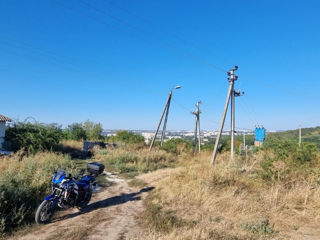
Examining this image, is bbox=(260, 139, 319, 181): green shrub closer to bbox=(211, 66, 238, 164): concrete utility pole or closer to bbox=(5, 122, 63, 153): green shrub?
bbox=(211, 66, 238, 164): concrete utility pole

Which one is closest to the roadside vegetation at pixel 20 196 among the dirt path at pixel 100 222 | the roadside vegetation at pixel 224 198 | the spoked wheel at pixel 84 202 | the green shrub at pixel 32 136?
the roadside vegetation at pixel 224 198

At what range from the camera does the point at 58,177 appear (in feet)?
15.7

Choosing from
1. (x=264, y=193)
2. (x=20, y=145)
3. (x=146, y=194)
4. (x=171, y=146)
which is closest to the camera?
(x=264, y=193)

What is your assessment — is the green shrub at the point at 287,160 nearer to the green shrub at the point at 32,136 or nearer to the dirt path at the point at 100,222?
the dirt path at the point at 100,222

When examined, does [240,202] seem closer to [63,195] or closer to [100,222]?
[100,222]

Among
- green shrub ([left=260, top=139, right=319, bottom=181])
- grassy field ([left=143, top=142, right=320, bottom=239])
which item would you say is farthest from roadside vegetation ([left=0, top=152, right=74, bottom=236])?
green shrub ([left=260, top=139, right=319, bottom=181])

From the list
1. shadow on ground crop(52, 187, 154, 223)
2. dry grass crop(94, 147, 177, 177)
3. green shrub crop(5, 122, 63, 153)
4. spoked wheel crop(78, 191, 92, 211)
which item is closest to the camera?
shadow on ground crop(52, 187, 154, 223)

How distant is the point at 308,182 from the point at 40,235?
7.42 meters

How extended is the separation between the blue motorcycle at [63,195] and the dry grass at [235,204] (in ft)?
6.80

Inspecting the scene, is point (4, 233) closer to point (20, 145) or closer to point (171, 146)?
point (20, 145)

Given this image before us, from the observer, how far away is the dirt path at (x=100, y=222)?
3926mm

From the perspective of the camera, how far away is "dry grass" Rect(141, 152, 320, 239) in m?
4.19

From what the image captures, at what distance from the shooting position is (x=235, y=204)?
545 cm

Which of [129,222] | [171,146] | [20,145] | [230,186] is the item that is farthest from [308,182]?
[20,145]
